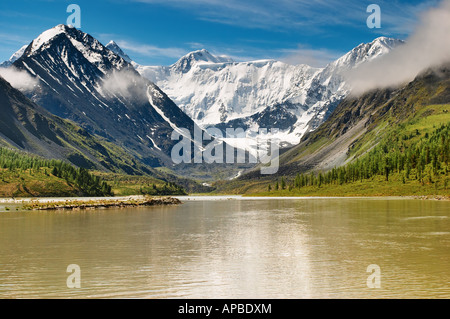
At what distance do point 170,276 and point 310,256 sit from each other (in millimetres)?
16623

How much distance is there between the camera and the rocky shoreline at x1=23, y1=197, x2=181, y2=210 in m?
136

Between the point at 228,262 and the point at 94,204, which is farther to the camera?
the point at 94,204

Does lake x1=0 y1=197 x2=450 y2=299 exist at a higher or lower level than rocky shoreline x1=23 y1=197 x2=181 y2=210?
higher

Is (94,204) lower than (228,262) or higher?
lower

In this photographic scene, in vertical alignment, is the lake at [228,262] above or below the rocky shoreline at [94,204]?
above

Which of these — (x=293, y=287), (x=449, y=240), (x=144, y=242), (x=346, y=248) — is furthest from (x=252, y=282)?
(x=449, y=240)

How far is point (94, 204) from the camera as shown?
484ft

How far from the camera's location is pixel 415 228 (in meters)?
72.0

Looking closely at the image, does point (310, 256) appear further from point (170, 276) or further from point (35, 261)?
point (35, 261)

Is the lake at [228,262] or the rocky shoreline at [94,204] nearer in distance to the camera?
the lake at [228,262]

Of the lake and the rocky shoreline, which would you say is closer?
the lake

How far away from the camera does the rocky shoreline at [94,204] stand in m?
136
